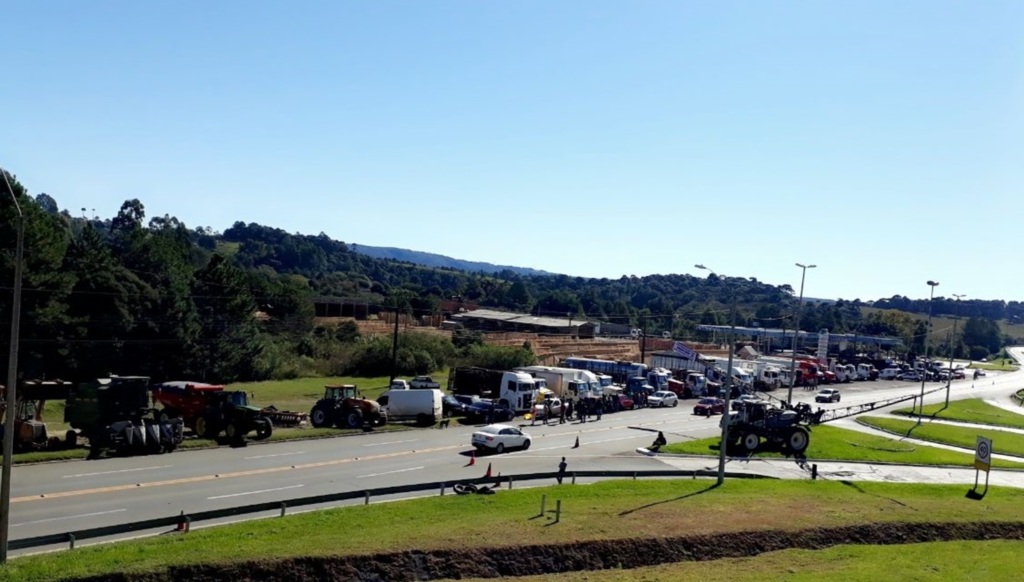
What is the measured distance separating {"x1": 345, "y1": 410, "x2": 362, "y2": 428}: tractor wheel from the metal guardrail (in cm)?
1444

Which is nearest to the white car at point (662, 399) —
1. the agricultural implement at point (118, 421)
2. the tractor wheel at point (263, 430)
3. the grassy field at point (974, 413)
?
the grassy field at point (974, 413)

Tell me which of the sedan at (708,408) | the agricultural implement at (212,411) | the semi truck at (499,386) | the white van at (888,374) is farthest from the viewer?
the white van at (888,374)

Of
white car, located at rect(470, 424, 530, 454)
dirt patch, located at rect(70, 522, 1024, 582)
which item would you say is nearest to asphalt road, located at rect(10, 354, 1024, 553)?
white car, located at rect(470, 424, 530, 454)

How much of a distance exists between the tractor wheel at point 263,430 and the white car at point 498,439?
31.5ft

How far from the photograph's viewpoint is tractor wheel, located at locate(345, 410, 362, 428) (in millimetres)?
42438

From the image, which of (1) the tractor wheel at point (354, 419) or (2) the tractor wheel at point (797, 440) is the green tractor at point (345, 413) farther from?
(2) the tractor wheel at point (797, 440)

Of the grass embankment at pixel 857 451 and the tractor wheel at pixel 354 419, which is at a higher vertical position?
the grass embankment at pixel 857 451

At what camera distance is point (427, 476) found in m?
31.7

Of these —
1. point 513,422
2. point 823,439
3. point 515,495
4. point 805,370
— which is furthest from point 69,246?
point 805,370

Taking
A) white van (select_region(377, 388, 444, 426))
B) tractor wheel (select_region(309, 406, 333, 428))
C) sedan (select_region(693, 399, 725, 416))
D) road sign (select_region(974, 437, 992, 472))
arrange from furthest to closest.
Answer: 1. sedan (select_region(693, 399, 725, 416))
2. white van (select_region(377, 388, 444, 426))
3. tractor wheel (select_region(309, 406, 333, 428))
4. road sign (select_region(974, 437, 992, 472))

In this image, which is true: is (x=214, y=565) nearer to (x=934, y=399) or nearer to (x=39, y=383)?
(x=39, y=383)

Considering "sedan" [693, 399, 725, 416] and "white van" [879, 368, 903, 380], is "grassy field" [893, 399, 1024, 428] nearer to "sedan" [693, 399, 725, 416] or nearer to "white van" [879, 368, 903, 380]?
"sedan" [693, 399, 725, 416]

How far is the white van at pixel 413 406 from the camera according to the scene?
45250 mm

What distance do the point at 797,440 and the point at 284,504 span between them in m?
29.7
